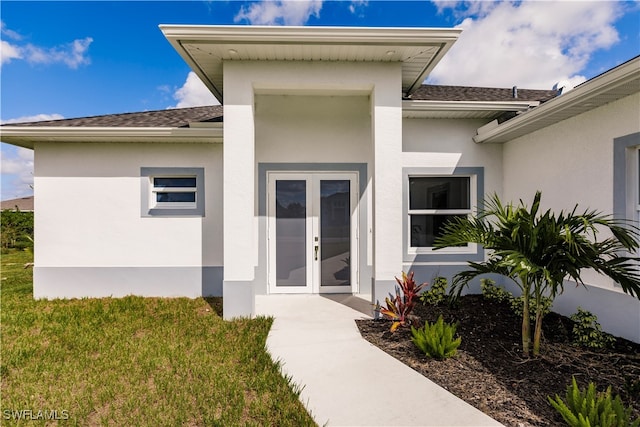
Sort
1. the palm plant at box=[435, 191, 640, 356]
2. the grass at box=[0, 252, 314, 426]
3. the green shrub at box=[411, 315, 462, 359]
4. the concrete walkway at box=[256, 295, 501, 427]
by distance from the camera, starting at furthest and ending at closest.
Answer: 1. the green shrub at box=[411, 315, 462, 359]
2. the palm plant at box=[435, 191, 640, 356]
3. the grass at box=[0, 252, 314, 426]
4. the concrete walkway at box=[256, 295, 501, 427]

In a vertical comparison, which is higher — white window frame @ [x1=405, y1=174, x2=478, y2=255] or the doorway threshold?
white window frame @ [x1=405, y1=174, x2=478, y2=255]

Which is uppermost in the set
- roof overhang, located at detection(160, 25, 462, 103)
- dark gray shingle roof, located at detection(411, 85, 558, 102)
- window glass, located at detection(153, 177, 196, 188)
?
dark gray shingle roof, located at detection(411, 85, 558, 102)

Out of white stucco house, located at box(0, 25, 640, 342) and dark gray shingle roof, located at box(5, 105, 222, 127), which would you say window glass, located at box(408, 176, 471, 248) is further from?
dark gray shingle roof, located at box(5, 105, 222, 127)

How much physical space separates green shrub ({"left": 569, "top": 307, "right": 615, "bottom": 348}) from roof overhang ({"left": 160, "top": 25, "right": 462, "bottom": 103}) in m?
4.84

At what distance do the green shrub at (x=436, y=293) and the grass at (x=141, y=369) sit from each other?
351 cm

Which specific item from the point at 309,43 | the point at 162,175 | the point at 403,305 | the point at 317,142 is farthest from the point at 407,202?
the point at 162,175

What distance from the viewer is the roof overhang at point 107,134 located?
22.3ft

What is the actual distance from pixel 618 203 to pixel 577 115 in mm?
1643

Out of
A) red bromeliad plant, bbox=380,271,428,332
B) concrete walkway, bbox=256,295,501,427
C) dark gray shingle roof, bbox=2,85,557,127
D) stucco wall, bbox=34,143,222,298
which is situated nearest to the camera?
concrete walkway, bbox=256,295,501,427

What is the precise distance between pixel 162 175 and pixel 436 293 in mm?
6853

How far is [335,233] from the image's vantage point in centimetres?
747

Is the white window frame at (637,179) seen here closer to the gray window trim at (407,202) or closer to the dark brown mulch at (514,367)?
the dark brown mulch at (514,367)

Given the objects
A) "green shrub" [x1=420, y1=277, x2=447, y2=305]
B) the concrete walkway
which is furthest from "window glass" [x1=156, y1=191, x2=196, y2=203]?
"green shrub" [x1=420, y1=277, x2=447, y2=305]

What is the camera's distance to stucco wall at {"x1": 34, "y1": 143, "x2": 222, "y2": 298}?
Result: 732 centimetres
